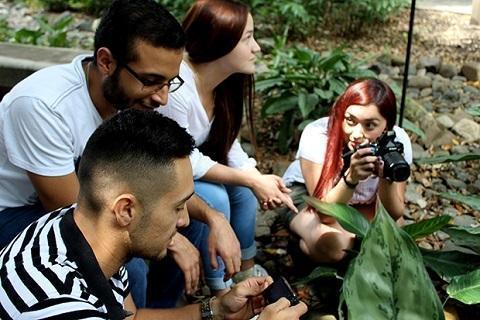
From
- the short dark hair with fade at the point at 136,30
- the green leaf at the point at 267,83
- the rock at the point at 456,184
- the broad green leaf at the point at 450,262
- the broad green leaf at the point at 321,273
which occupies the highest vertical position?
the short dark hair with fade at the point at 136,30

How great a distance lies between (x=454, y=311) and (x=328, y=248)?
0.44 metres

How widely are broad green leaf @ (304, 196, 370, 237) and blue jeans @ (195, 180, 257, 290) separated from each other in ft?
0.91

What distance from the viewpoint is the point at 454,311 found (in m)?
2.20

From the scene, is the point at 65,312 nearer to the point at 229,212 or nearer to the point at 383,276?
the point at 383,276

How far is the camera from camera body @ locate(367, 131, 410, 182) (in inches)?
81.6

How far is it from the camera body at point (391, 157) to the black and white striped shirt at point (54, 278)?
1022mm

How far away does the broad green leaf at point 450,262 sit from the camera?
84.4 inches

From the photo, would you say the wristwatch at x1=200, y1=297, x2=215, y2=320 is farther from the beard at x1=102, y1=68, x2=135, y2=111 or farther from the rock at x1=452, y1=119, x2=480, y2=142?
the rock at x1=452, y1=119, x2=480, y2=142

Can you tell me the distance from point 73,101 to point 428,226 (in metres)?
1.13

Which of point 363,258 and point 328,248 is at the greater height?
point 363,258

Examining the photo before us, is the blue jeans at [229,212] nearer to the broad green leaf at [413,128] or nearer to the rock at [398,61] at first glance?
the broad green leaf at [413,128]

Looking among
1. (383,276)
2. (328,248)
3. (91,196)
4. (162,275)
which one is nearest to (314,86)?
(328,248)

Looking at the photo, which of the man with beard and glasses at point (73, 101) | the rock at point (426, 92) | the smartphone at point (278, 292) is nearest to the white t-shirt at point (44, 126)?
the man with beard and glasses at point (73, 101)

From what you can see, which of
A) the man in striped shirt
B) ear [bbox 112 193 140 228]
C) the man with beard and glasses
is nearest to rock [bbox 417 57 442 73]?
the man with beard and glasses
